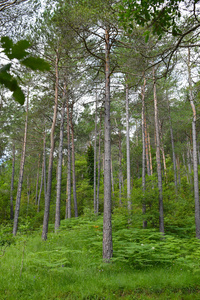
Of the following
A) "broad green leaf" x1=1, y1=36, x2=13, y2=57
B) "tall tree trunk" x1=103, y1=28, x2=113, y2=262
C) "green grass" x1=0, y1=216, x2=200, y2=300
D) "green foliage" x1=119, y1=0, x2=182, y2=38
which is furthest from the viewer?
"tall tree trunk" x1=103, y1=28, x2=113, y2=262

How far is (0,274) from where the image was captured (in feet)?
14.7

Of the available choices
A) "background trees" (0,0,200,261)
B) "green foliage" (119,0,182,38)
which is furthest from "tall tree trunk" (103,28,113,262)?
"green foliage" (119,0,182,38)

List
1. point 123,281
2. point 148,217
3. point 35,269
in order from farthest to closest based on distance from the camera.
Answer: point 148,217, point 35,269, point 123,281

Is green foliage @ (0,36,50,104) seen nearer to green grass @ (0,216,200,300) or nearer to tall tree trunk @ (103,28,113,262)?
green grass @ (0,216,200,300)

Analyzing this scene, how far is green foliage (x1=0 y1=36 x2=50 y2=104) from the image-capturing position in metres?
0.69

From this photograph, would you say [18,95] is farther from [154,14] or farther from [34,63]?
[154,14]

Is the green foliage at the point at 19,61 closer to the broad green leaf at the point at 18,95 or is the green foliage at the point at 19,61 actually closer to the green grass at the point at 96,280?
the broad green leaf at the point at 18,95

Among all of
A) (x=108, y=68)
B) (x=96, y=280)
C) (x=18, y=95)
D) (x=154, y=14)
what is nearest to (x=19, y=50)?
(x=18, y=95)

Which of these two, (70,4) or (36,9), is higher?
(70,4)

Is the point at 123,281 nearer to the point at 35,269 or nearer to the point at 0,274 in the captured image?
the point at 35,269

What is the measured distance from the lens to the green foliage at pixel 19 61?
69 centimetres

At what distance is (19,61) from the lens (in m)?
0.68

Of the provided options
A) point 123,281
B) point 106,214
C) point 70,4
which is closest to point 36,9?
point 70,4

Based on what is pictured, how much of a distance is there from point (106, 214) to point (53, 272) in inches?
74.3
